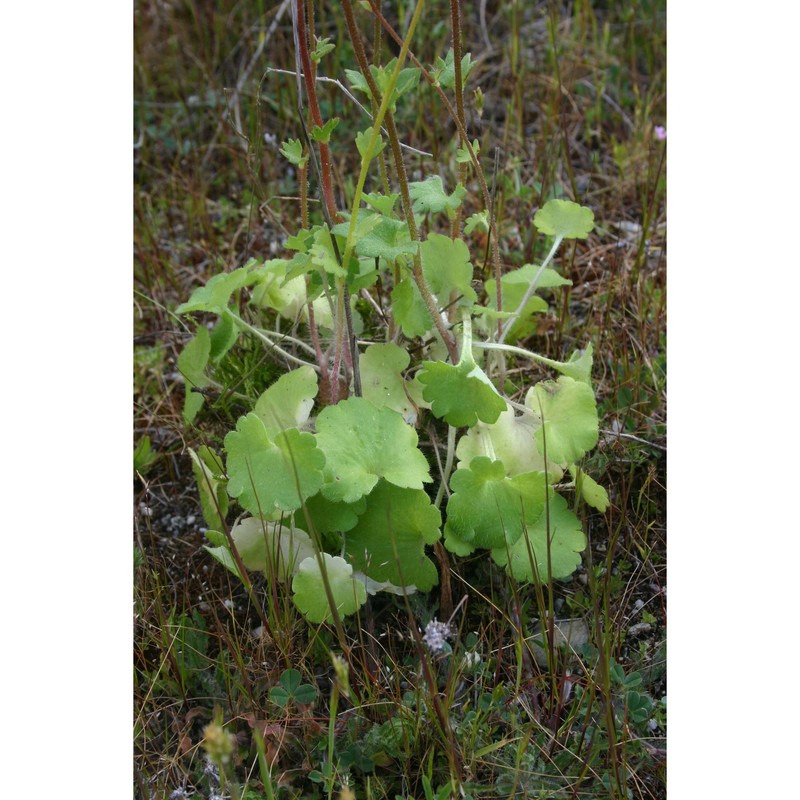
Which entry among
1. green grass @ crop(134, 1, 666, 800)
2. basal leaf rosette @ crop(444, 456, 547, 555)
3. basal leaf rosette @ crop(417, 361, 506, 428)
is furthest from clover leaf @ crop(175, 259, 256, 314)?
basal leaf rosette @ crop(444, 456, 547, 555)

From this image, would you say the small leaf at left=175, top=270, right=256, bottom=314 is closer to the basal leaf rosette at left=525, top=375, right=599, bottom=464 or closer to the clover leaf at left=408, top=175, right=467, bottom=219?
the clover leaf at left=408, top=175, right=467, bottom=219

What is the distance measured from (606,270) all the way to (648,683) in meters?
1.07

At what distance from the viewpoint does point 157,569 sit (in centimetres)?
157

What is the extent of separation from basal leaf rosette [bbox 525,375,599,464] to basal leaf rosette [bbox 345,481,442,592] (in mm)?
227

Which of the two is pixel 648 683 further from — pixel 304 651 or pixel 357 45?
pixel 357 45

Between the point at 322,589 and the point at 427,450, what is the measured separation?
37 centimetres

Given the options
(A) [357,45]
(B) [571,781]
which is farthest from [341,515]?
(A) [357,45]

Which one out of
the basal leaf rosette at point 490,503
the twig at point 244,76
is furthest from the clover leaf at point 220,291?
the twig at point 244,76

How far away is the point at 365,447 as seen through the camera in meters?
1.36

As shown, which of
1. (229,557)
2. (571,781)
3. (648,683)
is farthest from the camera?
(229,557)

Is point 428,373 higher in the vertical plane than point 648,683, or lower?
higher

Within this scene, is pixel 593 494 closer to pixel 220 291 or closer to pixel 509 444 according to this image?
pixel 509 444

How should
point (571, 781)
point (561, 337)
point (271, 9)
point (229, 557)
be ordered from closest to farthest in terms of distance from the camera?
point (571, 781) → point (229, 557) → point (561, 337) → point (271, 9)

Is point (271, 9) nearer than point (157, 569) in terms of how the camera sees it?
No
